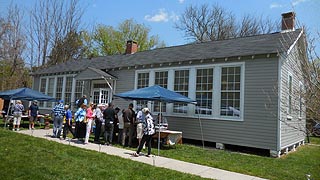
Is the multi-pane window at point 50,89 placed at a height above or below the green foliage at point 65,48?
below

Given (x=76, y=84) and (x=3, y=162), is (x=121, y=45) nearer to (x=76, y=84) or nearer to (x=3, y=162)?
(x=76, y=84)

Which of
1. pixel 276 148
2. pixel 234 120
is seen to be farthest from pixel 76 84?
pixel 276 148

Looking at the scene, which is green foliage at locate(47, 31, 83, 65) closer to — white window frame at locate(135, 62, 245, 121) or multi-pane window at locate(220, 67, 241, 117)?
white window frame at locate(135, 62, 245, 121)

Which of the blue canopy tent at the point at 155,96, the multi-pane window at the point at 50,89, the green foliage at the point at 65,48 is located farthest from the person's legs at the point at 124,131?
the green foliage at the point at 65,48

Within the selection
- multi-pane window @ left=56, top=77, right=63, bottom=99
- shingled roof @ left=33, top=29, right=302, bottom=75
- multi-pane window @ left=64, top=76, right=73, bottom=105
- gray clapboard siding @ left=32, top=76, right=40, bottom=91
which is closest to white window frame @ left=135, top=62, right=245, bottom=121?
shingled roof @ left=33, top=29, right=302, bottom=75

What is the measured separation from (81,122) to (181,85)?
535 cm

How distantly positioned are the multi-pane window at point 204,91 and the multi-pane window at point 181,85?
67cm

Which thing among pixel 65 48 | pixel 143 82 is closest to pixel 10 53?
pixel 65 48

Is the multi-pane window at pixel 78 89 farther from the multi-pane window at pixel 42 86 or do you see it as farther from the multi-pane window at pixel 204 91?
the multi-pane window at pixel 204 91

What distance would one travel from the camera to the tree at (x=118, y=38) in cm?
4016

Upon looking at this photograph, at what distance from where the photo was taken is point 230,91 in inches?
477

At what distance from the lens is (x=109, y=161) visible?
781cm

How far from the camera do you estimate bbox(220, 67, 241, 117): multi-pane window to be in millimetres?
11906

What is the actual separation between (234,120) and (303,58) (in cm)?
579
